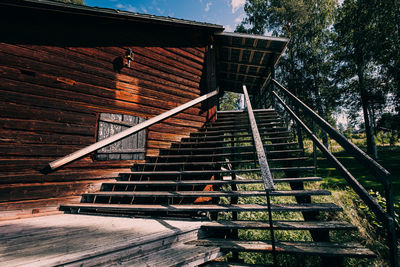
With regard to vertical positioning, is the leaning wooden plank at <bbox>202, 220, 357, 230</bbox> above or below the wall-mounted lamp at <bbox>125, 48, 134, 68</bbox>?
below

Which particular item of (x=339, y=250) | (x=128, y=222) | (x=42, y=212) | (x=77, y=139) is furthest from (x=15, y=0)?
(x=339, y=250)

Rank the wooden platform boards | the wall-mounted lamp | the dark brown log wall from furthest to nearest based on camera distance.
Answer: the wall-mounted lamp, the dark brown log wall, the wooden platform boards

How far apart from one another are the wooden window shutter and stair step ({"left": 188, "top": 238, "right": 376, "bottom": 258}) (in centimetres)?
333

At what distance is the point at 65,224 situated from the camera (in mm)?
2441

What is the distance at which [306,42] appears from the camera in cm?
1598

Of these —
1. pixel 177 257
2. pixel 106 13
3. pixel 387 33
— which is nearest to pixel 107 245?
pixel 177 257

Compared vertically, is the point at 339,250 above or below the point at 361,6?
below

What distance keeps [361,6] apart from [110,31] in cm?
1758

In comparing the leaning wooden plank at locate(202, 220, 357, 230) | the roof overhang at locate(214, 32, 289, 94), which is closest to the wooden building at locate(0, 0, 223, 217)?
the roof overhang at locate(214, 32, 289, 94)

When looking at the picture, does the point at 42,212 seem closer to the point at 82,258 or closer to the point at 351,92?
the point at 82,258

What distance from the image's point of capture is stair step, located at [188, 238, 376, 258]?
5.42 ft

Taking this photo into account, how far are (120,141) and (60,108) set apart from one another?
4.76ft

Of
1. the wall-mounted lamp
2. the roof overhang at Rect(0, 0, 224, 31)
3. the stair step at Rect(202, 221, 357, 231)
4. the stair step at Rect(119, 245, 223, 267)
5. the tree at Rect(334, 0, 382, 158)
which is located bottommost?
the stair step at Rect(119, 245, 223, 267)

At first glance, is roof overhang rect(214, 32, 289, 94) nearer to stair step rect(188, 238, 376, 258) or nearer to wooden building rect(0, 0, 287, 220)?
wooden building rect(0, 0, 287, 220)
